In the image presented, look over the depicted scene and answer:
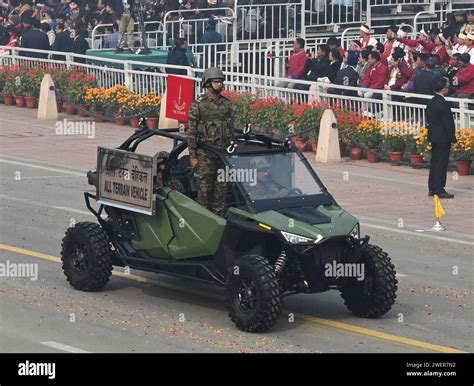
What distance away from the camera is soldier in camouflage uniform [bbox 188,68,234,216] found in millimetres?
13648

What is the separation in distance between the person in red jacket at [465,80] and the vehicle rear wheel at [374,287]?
11.6 m

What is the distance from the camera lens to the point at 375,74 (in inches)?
1015

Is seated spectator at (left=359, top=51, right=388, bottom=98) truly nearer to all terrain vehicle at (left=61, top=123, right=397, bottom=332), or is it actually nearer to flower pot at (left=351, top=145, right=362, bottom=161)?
flower pot at (left=351, top=145, right=362, bottom=161)

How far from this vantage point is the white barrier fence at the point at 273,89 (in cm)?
2394

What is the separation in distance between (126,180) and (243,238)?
1815mm

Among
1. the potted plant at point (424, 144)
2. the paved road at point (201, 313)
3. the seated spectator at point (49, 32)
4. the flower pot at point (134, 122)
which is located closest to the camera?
the paved road at point (201, 313)

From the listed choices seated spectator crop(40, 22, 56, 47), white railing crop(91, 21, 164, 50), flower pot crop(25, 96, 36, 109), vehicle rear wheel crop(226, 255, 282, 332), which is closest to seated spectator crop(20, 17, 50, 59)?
seated spectator crop(40, 22, 56, 47)

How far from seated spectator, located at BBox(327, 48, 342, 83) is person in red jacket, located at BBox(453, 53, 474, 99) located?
315cm

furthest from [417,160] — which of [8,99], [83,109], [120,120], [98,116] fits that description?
[8,99]

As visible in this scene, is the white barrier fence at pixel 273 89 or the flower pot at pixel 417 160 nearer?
the flower pot at pixel 417 160

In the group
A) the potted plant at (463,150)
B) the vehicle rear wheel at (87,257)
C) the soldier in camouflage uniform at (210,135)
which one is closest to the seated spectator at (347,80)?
the potted plant at (463,150)

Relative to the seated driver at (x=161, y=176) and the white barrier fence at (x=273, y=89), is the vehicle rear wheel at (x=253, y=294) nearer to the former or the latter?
the seated driver at (x=161, y=176)
